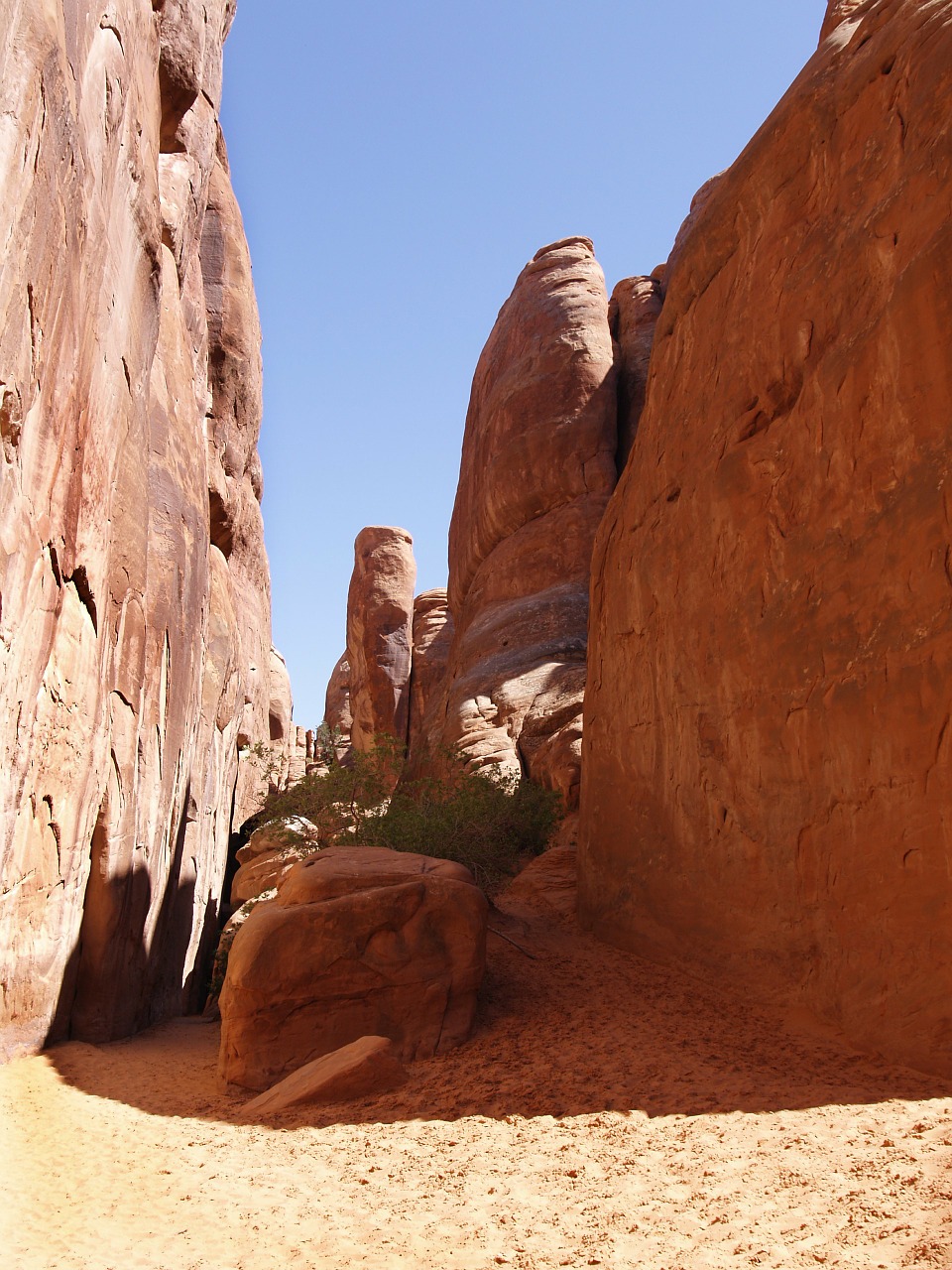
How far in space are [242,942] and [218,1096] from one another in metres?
1.31

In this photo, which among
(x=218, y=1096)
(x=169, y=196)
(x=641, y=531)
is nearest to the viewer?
(x=218, y=1096)

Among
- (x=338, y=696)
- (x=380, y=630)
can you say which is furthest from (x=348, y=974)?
(x=338, y=696)

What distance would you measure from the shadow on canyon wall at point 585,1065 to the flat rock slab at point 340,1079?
138 millimetres

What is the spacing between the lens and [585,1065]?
7824 millimetres

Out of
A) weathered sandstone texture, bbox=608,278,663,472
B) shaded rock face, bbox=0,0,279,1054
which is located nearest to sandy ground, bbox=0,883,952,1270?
shaded rock face, bbox=0,0,279,1054

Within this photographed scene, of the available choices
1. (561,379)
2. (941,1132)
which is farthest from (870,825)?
(561,379)

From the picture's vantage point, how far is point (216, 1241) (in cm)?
511

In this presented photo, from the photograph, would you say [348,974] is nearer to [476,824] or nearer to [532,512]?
[476,824]

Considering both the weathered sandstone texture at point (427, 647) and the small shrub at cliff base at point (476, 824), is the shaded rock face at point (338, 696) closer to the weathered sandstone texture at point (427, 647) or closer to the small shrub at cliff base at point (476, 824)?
the weathered sandstone texture at point (427, 647)

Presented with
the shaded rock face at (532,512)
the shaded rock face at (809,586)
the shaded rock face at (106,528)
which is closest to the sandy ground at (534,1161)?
the shaded rock face at (809,586)

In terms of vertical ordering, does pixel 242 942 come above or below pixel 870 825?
below

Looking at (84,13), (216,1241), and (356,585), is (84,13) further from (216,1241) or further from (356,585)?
(356,585)

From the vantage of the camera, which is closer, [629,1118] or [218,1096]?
[629,1118]

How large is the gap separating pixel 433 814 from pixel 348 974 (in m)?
6.47
